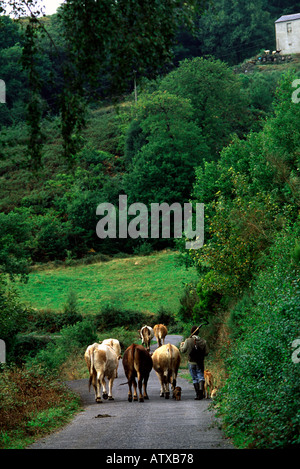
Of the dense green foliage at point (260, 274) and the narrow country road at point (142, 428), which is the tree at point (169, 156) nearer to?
the dense green foliage at point (260, 274)

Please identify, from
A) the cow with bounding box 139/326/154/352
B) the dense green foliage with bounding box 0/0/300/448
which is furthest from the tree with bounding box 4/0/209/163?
the cow with bounding box 139/326/154/352

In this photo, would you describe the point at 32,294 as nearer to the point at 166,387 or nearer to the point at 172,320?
the point at 172,320

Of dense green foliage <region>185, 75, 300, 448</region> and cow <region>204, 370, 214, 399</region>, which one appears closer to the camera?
dense green foliage <region>185, 75, 300, 448</region>

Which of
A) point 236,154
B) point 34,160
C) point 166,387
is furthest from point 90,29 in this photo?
point 236,154

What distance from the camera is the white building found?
4560 inches

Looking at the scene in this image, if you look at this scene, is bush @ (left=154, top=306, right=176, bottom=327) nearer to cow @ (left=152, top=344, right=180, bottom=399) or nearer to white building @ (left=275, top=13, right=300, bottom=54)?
cow @ (left=152, top=344, right=180, bottom=399)

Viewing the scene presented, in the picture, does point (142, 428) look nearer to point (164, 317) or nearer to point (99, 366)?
point (99, 366)

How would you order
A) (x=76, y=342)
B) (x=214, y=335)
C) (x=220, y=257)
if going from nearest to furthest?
(x=220, y=257) → (x=214, y=335) → (x=76, y=342)

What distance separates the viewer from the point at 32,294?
53.5 metres

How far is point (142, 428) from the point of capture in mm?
12945

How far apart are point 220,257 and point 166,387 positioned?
668cm

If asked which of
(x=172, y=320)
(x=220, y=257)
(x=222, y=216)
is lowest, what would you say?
(x=172, y=320)

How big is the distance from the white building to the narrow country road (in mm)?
107748

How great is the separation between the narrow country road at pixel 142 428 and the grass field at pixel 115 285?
2956cm
